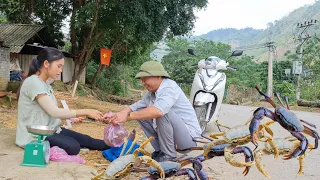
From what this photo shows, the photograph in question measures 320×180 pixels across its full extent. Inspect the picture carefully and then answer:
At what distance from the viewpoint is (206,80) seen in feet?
20.2

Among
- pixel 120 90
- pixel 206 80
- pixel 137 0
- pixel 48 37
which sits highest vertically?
pixel 137 0

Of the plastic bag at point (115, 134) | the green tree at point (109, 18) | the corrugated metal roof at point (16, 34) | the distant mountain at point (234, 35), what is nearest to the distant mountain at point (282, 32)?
the distant mountain at point (234, 35)

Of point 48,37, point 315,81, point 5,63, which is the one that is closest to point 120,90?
point 48,37

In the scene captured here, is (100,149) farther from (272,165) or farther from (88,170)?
(272,165)

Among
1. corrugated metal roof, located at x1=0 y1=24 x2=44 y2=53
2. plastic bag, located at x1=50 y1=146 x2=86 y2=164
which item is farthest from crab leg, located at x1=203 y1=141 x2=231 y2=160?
corrugated metal roof, located at x1=0 y1=24 x2=44 y2=53

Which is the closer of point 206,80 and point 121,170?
point 121,170

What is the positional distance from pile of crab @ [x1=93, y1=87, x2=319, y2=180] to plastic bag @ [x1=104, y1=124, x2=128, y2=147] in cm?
151

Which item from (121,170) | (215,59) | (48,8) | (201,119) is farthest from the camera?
(48,8)

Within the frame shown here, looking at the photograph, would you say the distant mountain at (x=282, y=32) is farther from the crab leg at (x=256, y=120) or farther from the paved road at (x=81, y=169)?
the crab leg at (x=256, y=120)

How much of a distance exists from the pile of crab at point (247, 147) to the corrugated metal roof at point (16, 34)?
10205mm

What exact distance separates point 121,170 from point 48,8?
44.8ft

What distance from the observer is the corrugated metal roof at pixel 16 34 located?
36.8 feet

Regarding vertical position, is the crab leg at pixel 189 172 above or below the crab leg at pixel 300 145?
below

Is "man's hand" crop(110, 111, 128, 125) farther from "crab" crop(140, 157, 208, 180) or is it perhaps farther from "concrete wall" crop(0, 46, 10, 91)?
"concrete wall" crop(0, 46, 10, 91)
